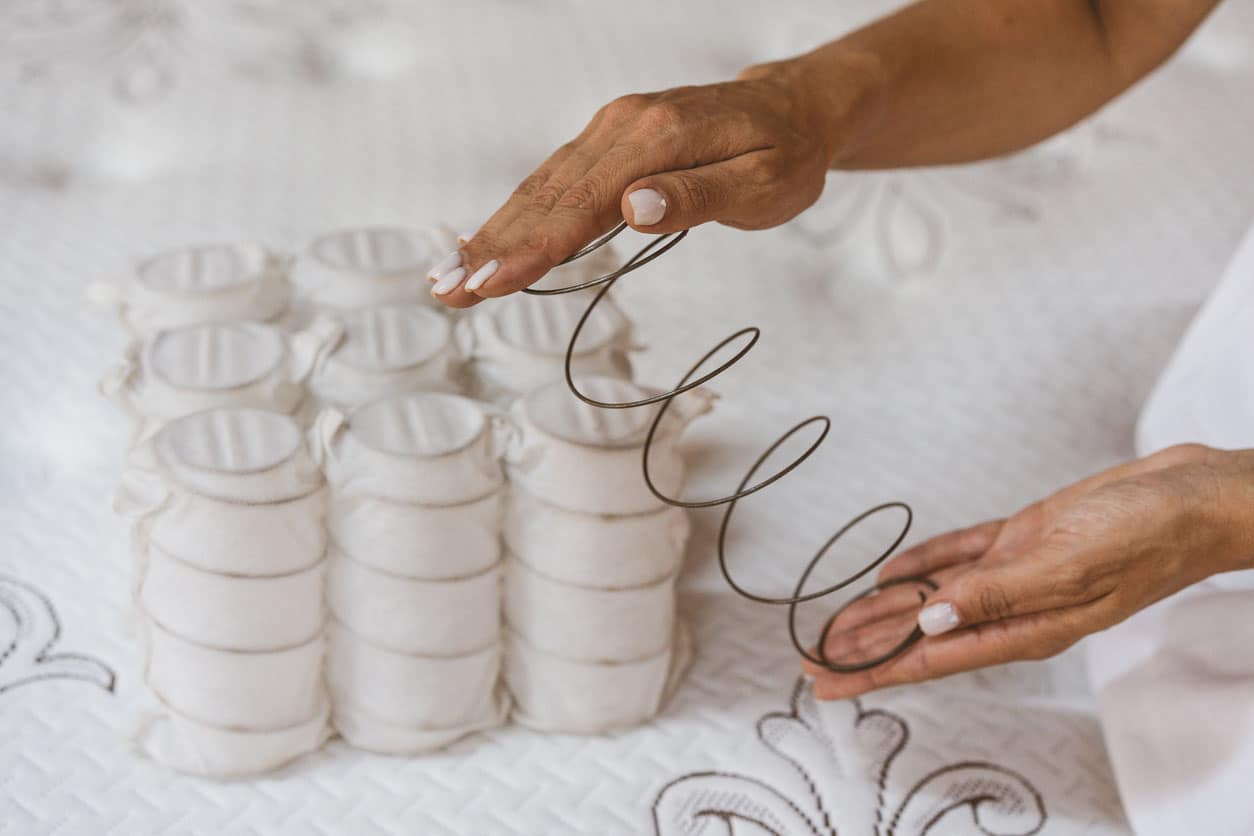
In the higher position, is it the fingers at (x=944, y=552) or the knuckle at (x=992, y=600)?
the knuckle at (x=992, y=600)

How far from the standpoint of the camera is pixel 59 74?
0.96 m

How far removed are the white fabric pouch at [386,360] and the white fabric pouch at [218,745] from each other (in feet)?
0.53

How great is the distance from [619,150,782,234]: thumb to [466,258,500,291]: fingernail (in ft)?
0.17

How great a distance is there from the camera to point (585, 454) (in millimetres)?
553

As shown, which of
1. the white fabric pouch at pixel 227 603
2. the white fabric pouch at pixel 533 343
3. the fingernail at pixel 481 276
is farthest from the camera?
the white fabric pouch at pixel 533 343

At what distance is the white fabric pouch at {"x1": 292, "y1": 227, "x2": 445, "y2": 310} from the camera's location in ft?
2.24

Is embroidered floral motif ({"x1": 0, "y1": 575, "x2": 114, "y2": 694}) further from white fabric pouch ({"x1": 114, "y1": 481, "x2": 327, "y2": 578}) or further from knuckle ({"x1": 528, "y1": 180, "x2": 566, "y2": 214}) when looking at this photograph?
knuckle ({"x1": 528, "y1": 180, "x2": 566, "y2": 214})

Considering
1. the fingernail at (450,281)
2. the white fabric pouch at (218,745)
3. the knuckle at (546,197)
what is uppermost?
the knuckle at (546,197)

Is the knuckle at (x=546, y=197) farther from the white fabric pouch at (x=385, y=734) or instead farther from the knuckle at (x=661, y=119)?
the white fabric pouch at (x=385, y=734)

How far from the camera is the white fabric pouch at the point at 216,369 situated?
1.96ft

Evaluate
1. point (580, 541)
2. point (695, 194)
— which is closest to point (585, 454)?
point (580, 541)

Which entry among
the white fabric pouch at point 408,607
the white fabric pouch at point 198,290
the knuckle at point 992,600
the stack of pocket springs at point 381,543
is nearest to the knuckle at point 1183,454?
the knuckle at point 992,600

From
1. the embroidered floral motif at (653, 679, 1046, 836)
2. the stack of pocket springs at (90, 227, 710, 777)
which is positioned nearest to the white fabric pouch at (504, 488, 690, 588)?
the stack of pocket springs at (90, 227, 710, 777)

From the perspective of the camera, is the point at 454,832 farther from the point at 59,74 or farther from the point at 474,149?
the point at 59,74
